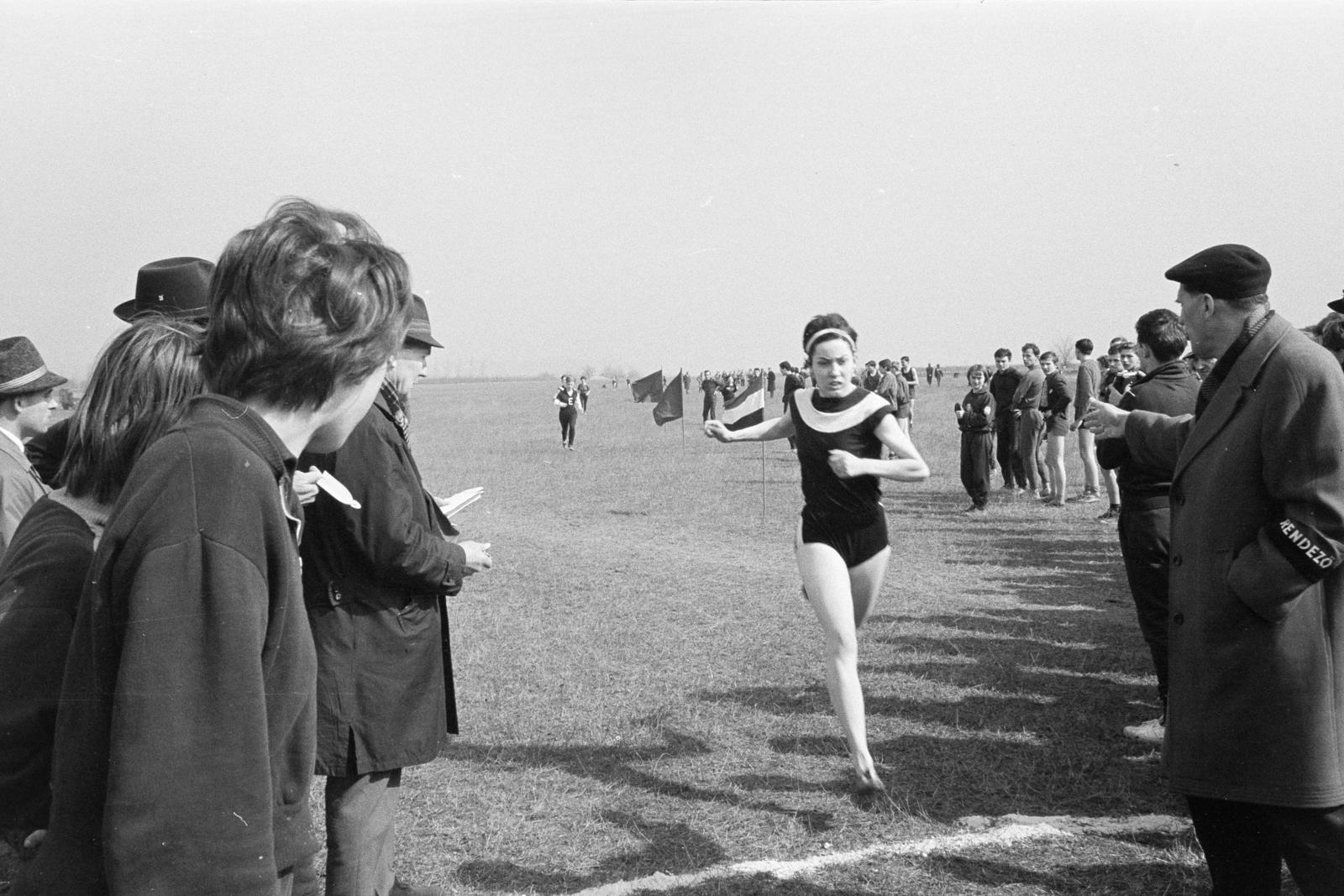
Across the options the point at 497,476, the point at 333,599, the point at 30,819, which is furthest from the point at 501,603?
the point at 497,476

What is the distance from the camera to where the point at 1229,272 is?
289 centimetres

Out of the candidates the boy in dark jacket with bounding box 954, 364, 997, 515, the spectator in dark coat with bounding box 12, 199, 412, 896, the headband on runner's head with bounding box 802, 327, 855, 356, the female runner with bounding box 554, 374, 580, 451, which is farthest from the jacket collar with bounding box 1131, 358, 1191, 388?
the female runner with bounding box 554, 374, 580, 451

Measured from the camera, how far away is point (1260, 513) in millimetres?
2729

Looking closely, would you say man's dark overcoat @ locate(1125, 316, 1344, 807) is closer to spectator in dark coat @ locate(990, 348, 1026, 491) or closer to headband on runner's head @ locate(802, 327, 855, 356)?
headband on runner's head @ locate(802, 327, 855, 356)

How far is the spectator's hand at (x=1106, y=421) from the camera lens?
12.7 feet

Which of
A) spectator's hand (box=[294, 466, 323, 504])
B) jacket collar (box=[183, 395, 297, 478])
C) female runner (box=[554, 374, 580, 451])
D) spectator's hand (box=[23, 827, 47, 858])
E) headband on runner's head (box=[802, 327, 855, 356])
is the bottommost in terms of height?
female runner (box=[554, 374, 580, 451])

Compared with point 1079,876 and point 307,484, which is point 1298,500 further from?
point 307,484

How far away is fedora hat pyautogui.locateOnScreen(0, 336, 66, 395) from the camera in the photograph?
14.1 ft

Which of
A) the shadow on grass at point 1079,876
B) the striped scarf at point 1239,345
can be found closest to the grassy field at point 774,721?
the shadow on grass at point 1079,876

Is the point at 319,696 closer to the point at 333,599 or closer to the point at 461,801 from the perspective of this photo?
the point at 333,599

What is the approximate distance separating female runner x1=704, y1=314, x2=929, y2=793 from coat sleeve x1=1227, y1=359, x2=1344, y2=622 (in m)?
1.83

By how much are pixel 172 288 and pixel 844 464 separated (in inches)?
106

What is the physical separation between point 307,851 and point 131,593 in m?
0.62

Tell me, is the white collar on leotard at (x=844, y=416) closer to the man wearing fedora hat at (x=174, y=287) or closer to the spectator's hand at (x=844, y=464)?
the spectator's hand at (x=844, y=464)
